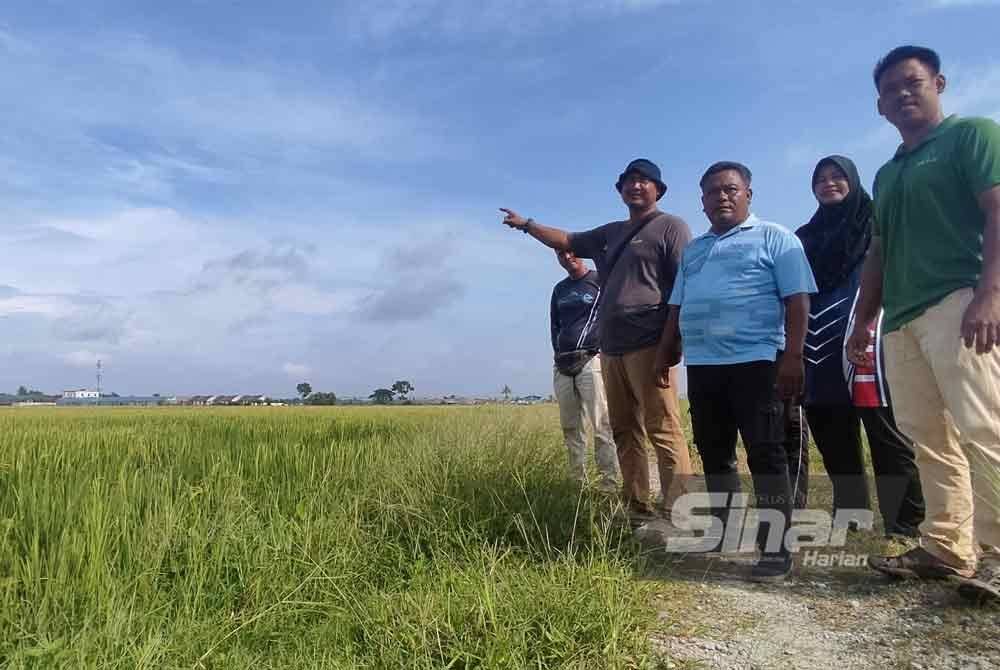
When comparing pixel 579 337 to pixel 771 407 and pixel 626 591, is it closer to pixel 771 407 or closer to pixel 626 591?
pixel 771 407

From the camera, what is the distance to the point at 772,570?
2.62 meters

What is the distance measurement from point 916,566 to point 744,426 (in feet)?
2.54

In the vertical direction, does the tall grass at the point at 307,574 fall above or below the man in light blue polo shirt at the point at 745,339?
below

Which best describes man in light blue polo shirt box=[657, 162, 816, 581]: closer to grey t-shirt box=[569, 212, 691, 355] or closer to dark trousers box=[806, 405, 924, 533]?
grey t-shirt box=[569, 212, 691, 355]

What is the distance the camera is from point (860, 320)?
2.79 metres

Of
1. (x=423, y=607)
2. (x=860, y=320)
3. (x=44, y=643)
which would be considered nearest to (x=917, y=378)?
(x=860, y=320)

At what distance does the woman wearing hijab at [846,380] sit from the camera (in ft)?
10.6

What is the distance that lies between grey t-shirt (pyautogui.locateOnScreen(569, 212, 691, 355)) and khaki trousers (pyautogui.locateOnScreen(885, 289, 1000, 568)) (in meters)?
1.18

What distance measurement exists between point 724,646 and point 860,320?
155cm

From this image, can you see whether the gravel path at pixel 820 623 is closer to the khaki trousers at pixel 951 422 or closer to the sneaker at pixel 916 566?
the sneaker at pixel 916 566

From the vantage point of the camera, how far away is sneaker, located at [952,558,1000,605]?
210 centimetres

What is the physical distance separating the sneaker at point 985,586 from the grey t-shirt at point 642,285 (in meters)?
1.65

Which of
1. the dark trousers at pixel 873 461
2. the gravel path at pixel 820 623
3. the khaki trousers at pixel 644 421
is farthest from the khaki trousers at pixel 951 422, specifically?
the khaki trousers at pixel 644 421

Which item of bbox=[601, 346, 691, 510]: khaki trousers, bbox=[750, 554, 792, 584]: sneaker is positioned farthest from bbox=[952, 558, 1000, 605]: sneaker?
bbox=[601, 346, 691, 510]: khaki trousers
